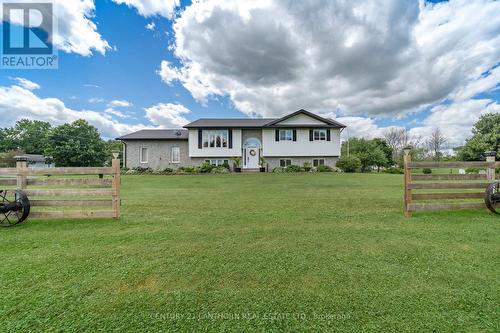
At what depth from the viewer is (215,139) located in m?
23.7

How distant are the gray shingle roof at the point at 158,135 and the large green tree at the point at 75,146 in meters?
6.34

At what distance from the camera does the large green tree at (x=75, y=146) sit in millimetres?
24984

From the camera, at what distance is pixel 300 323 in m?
1.77

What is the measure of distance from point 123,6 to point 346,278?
17.7m

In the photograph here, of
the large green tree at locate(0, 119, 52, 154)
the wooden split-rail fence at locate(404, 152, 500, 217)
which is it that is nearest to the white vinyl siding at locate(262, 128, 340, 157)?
the wooden split-rail fence at locate(404, 152, 500, 217)

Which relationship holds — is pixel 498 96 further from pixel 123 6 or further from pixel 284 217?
pixel 123 6

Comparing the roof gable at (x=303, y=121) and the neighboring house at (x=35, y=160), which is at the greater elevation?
the roof gable at (x=303, y=121)

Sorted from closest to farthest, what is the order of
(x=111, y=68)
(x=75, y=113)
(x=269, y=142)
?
1. (x=111, y=68)
2. (x=269, y=142)
3. (x=75, y=113)

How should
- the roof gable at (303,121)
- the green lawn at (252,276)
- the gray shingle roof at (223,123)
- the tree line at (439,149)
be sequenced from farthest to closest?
the gray shingle roof at (223,123)
the roof gable at (303,121)
the tree line at (439,149)
the green lawn at (252,276)

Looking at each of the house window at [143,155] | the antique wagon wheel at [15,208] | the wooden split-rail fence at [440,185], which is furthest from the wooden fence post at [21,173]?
the house window at [143,155]

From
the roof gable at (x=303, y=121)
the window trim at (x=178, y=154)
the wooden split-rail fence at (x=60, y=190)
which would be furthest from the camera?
the window trim at (x=178, y=154)

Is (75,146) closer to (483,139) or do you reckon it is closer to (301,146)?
(301,146)

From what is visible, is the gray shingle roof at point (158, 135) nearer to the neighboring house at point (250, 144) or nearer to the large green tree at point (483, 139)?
the neighboring house at point (250, 144)

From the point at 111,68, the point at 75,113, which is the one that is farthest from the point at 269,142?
the point at 75,113
